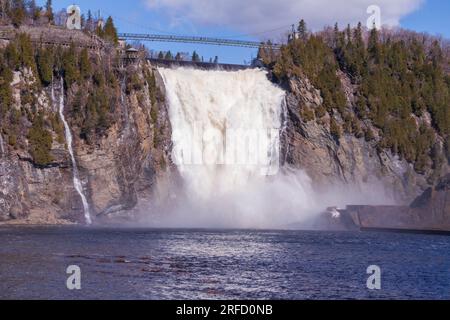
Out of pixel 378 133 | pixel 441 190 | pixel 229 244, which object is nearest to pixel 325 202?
pixel 378 133

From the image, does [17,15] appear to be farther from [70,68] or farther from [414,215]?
[414,215]

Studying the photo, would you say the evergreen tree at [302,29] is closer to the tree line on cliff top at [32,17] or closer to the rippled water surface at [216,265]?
the tree line on cliff top at [32,17]

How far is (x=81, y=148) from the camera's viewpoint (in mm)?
94312

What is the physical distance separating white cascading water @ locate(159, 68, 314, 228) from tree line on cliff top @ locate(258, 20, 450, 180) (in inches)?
206

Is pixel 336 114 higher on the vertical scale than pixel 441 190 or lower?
higher

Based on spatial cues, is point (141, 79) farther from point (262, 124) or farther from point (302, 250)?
point (302, 250)

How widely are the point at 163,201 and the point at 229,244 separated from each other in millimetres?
35913

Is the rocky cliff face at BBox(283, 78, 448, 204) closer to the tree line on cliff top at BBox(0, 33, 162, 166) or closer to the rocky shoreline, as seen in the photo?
the rocky shoreline

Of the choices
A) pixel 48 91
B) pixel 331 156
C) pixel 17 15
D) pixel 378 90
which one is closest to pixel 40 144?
pixel 48 91

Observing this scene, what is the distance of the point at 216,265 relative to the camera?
52156 mm

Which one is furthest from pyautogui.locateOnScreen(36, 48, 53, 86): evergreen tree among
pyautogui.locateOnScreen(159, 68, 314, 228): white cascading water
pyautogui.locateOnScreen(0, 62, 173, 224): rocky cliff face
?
pyautogui.locateOnScreen(159, 68, 314, 228): white cascading water

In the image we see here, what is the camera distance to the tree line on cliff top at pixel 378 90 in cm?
11994

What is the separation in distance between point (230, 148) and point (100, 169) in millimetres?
23008

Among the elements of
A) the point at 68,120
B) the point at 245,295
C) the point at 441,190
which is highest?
the point at 68,120
